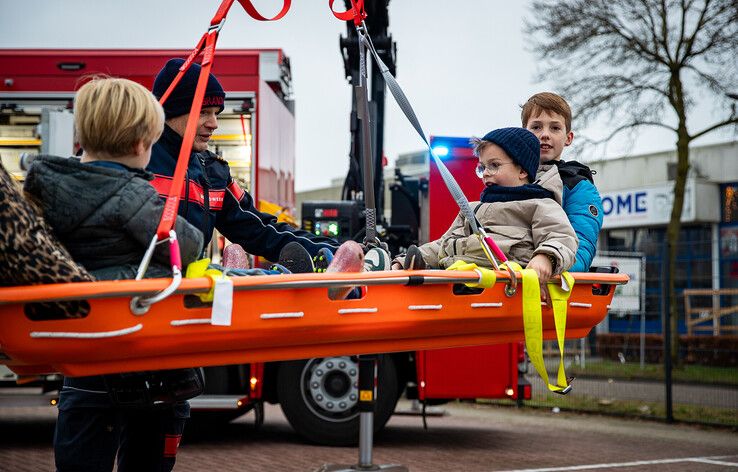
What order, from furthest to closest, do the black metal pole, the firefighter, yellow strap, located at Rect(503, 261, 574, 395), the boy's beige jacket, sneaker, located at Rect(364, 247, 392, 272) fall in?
the black metal pole < sneaker, located at Rect(364, 247, 392, 272) < the boy's beige jacket < the firefighter < yellow strap, located at Rect(503, 261, 574, 395)

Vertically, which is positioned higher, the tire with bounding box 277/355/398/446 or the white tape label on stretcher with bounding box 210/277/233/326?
the white tape label on stretcher with bounding box 210/277/233/326

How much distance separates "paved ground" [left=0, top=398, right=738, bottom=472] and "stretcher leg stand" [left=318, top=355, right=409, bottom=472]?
0.88 meters

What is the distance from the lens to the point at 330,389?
8859 mm

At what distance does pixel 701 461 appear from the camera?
8.44 m

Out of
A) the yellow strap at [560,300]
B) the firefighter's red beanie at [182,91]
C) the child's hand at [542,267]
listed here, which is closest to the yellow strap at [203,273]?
the firefighter's red beanie at [182,91]

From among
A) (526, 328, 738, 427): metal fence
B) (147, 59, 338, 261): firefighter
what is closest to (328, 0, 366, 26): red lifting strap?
(147, 59, 338, 261): firefighter

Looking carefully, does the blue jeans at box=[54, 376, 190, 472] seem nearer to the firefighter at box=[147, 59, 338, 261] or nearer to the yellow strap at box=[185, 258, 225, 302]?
the yellow strap at box=[185, 258, 225, 302]

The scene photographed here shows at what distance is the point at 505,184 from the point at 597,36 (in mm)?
13373

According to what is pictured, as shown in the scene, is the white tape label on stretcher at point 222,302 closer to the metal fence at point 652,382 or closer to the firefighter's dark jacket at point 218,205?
the firefighter's dark jacket at point 218,205

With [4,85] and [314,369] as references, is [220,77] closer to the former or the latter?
[4,85]

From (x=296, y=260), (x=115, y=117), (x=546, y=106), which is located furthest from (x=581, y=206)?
(x=115, y=117)

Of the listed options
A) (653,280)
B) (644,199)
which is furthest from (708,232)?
(653,280)

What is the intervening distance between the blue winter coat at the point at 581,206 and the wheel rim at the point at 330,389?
15.3 feet

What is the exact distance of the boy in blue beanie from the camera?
3.88 metres
